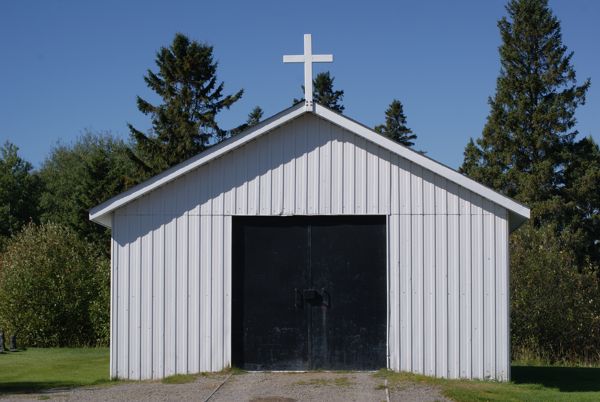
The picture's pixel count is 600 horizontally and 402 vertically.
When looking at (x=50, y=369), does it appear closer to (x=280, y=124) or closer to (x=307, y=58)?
(x=280, y=124)

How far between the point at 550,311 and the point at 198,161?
14.1m

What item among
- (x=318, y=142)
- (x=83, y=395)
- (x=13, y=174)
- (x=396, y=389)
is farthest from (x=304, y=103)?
(x=13, y=174)

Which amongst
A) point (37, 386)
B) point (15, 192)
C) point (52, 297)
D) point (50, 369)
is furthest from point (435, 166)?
point (15, 192)

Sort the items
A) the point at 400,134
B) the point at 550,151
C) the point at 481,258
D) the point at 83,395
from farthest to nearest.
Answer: the point at 400,134 < the point at 550,151 < the point at 481,258 < the point at 83,395

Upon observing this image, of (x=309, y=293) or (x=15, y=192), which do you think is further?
(x=15, y=192)

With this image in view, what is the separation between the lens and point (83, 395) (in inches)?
487

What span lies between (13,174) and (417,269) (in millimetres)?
47109

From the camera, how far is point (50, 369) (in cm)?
1659

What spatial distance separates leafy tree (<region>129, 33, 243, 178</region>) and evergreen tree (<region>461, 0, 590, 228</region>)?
43.6ft

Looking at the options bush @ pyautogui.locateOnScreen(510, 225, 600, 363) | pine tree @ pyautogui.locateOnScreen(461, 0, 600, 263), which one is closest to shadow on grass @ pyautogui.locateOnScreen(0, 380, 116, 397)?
bush @ pyautogui.locateOnScreen(510, 225, 600, 363)

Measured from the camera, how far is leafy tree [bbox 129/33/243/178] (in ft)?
125

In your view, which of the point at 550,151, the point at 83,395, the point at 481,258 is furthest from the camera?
the point at 550,151

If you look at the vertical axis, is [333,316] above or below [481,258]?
below

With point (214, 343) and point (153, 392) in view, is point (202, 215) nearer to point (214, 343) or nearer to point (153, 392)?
point (214, 343)
